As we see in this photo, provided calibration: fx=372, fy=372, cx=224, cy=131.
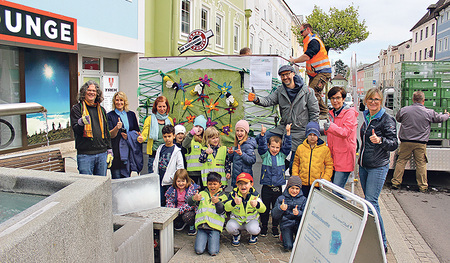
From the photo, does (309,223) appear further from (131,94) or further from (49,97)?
(131,94)

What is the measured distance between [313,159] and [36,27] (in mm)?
6664

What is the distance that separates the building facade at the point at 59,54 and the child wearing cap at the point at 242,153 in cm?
533

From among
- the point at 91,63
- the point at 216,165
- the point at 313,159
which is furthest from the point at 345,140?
the point at 91,63

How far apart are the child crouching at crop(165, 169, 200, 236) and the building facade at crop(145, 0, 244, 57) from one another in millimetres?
7612

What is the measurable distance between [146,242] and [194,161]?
1924mm

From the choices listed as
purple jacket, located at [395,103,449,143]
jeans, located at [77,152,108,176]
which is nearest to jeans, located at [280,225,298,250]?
jeans, located at [77,152,108,176]

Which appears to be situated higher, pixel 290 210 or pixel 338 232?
pixel 338 232

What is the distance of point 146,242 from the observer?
3596 millimetres

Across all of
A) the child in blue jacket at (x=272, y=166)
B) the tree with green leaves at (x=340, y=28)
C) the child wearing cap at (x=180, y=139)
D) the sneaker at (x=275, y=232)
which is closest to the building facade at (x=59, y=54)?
the child wearing cap at (x=180, y=139)

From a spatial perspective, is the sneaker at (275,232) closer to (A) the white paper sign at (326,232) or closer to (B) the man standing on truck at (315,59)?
(A) the white paper sign at (326,232)

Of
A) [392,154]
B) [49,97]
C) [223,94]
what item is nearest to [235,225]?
[223,94]

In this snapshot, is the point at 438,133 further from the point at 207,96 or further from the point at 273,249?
the point at 273,249

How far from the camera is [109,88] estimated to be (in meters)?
12.5

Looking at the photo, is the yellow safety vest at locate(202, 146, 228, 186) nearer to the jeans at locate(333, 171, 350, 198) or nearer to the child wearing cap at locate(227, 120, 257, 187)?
the child wearing cap at locate(227, 120, 257, 187)
